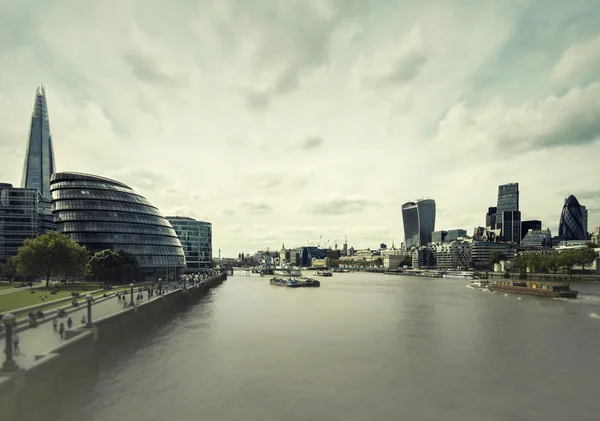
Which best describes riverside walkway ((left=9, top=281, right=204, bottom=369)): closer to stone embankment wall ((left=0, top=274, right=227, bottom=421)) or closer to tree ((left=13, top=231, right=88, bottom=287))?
stone embankment wall ((left=0, top=274, right=227, bottom=421))

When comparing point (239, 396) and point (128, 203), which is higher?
point (128, 203)

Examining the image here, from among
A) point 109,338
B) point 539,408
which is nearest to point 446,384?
point 539,408

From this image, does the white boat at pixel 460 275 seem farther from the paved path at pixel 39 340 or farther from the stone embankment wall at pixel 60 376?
the paved path at pixel 39 340

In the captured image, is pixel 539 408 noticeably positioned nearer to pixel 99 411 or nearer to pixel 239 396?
pixel 239 396

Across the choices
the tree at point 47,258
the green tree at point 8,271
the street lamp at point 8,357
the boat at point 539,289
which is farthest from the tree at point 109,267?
the boat at point 539,289

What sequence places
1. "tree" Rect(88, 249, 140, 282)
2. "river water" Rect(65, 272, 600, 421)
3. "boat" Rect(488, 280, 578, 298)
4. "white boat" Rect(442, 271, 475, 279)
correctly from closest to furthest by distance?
"river water" Rect(65, 272, 600, 421), "tree" Rect(88, 249, 140, 282), "boat" Rect(488, 280, 578, 298), "white boat" Rect(442, 271, 475, 279)

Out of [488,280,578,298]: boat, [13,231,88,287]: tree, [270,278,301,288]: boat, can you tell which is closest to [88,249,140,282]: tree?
[13,231,88,287]: tree

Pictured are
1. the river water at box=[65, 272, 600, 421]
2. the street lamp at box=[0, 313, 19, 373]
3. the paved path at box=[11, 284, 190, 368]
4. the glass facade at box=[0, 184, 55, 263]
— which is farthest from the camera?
the glass facade at box=[0, 184, 55, 263]
